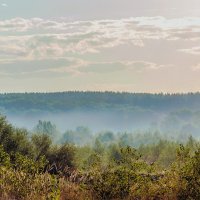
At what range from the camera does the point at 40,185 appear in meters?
14.8

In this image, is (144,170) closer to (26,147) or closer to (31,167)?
(31,167)

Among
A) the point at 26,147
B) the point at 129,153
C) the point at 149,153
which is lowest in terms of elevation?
the point at 149,153

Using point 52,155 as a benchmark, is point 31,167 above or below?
above

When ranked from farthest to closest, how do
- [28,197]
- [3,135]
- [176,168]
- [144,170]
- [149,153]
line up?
[149,153] < [3,135] < [144,170] < [176,168] < [28,197]

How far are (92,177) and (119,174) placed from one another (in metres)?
0.88

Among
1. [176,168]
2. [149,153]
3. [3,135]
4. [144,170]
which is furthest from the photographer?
→ [149,153]

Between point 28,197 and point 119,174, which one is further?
point 119,174

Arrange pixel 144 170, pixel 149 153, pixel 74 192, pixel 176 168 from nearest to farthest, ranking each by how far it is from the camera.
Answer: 1. pixel 74 192
2. pixel 176 168
3. pixel 144 170
4. pixel 149 153

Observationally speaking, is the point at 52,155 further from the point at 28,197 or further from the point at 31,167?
the point at 28,197

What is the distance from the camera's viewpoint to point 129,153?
1736 centimetres

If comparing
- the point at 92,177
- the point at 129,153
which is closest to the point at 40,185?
the point at 92,177

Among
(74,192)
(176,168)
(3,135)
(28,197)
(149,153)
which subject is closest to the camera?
(28,197)

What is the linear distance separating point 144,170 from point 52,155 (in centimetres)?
2653

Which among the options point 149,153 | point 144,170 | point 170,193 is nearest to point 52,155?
point 144,170
